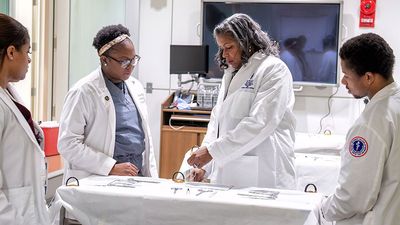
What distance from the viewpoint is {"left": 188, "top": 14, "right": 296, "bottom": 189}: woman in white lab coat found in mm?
2123

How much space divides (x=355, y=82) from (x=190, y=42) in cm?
341

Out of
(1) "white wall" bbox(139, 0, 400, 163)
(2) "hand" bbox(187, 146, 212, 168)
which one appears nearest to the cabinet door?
(1) "white wall" bbox(139, 0, 400, 163)

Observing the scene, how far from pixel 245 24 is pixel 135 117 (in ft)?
2.16

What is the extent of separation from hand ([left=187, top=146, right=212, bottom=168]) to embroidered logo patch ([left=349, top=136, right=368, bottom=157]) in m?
0.74

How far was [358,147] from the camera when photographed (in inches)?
61.6

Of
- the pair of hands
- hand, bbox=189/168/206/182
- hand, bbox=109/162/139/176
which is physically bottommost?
hand, bbox=189/168/206/182

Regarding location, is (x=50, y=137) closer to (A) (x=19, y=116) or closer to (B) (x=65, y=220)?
(B) (x=65, y=220)

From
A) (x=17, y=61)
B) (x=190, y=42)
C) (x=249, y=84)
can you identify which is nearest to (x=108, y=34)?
(x=249, y=84)

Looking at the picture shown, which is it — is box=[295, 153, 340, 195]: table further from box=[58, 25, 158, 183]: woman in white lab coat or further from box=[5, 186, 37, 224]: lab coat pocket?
box=[5, 186, 37, 224]: lab coat pocket

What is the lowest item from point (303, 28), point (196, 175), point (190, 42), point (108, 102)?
A: point (196, 175)

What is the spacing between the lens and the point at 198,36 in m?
4.91

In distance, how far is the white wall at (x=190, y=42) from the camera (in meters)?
4.61

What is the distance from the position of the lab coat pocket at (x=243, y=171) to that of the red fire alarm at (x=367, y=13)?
290 cm

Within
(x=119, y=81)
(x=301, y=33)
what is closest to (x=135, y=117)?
(x=119, y=81)
